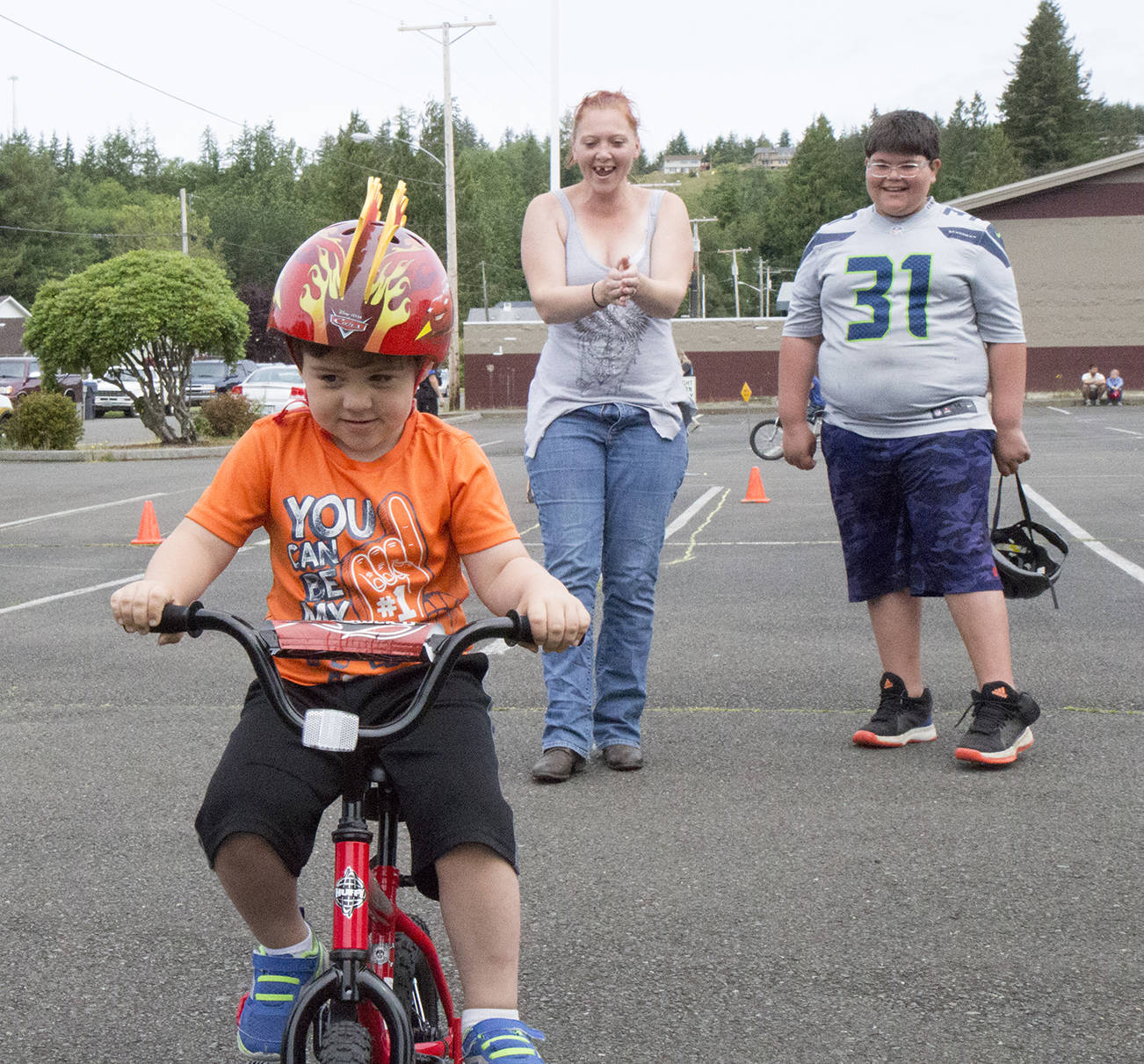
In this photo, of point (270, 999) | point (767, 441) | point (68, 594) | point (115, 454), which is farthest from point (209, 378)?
point (270, 999)

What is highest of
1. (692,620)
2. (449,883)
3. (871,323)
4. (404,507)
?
(871,323)

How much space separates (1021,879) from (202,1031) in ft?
6.63

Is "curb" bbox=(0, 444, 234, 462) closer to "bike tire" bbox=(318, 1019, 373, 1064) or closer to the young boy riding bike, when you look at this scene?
the young boy riding bike

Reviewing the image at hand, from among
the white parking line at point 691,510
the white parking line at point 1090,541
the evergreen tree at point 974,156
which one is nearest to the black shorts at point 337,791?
the white parking line at point 1090,541

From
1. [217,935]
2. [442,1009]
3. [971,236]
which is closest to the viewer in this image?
[442,1009]

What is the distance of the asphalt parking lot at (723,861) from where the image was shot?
2.99 meters

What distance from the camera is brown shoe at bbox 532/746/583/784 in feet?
15.4

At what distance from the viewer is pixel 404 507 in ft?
8.63

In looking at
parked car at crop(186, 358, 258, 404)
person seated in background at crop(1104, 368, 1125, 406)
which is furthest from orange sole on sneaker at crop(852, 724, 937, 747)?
person seated in background at crop(1104, 368, 1125, 406)

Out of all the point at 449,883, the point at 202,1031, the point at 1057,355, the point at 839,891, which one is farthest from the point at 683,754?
the point at 1057,355

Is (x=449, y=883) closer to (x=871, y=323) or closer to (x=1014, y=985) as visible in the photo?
(x=1014, y=985)

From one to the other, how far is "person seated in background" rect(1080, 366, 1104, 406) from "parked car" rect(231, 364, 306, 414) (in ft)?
74.7

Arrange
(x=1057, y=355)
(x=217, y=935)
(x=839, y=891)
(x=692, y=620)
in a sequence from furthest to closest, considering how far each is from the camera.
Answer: (x=1057, y=355) < (x=692, y=620) < (x=839, y=891) < (x=217, y=935)

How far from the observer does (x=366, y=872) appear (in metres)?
2.14
